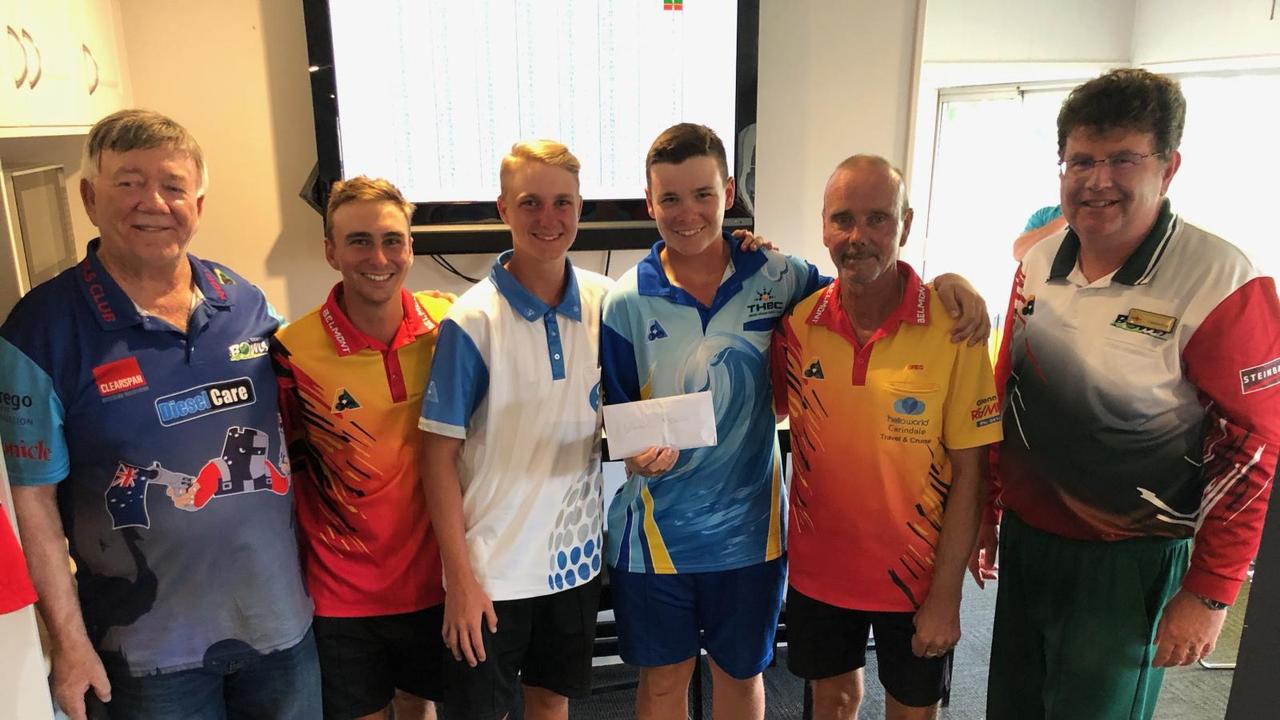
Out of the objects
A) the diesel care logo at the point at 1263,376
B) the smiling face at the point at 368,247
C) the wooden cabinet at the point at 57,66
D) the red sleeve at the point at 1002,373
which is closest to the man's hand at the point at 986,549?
the red sleeve at the point at 1002,373

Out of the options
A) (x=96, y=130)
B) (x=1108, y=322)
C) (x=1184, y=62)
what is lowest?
(x=1108, y=322)

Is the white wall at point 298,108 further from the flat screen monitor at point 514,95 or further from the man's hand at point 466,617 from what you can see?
the man's hand at point 466,617

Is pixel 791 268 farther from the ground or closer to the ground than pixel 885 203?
closer to the ground

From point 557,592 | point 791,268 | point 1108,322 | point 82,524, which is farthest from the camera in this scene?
point 791,268

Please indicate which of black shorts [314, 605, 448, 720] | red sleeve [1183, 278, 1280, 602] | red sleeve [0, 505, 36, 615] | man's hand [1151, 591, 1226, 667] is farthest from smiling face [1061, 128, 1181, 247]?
red sleeve [0, 505, 36, 615]

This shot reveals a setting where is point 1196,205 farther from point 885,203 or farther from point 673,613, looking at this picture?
point 673,613

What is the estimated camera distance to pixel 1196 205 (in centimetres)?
422

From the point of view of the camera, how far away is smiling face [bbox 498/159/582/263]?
1556mm

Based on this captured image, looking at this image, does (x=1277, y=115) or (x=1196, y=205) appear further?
(x=1196, y=205)

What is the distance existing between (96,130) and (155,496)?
632mm

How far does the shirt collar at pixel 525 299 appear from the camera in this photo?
61.4 inches

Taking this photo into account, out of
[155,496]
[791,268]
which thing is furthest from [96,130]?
[791,268]

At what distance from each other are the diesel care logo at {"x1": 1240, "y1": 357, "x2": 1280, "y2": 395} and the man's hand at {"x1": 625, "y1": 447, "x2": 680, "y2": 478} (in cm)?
103

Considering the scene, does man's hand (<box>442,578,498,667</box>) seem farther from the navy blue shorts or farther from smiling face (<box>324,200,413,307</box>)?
smiling face (<box>324,200,413,307</box>)
